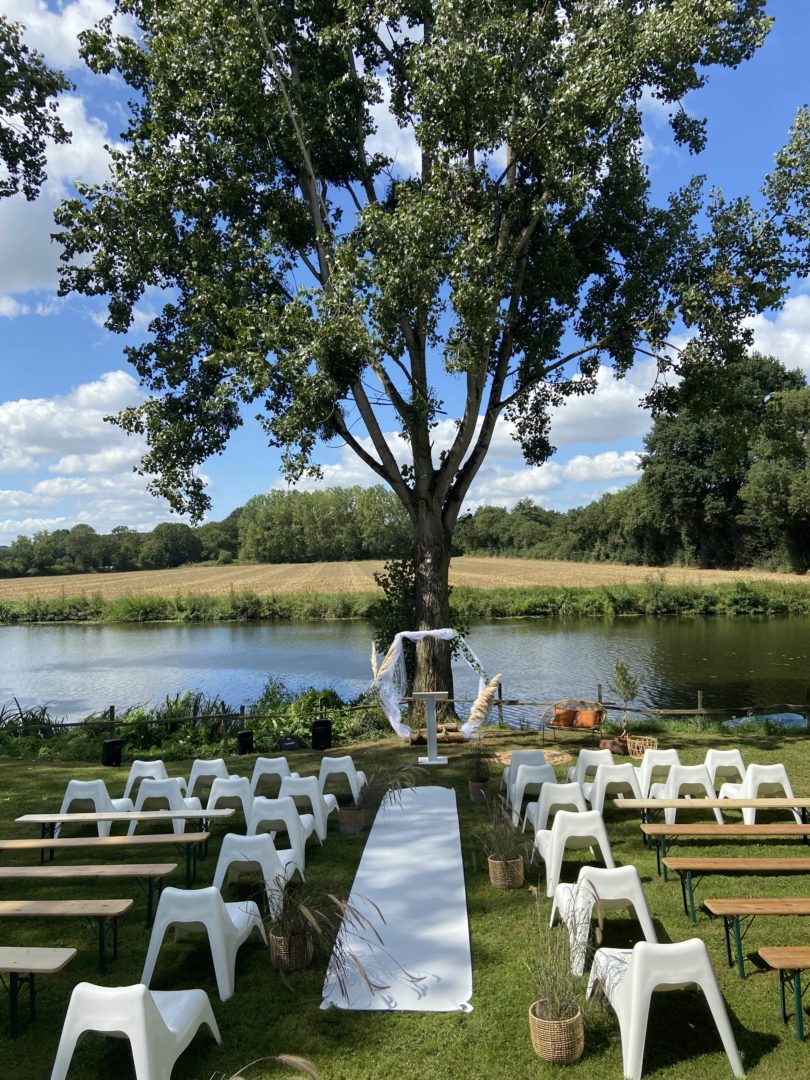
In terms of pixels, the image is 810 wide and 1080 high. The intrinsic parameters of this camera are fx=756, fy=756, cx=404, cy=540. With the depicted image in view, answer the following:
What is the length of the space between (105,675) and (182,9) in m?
23.4

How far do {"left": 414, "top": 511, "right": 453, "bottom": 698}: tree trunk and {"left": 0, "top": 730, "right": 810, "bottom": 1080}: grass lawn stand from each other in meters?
7.00

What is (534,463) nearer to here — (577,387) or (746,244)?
(577,387)

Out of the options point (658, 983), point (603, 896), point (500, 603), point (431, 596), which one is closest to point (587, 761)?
point (603, 896)

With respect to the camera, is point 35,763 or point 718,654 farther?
point 718,654

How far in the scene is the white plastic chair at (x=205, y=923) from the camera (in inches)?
185

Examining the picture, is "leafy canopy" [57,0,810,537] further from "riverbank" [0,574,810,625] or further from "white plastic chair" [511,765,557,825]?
"riverbank" [0,574,810,625]

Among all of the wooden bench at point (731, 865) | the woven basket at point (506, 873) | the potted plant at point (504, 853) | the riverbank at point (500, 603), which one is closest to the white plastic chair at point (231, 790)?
the potted plant at point (504, 853)

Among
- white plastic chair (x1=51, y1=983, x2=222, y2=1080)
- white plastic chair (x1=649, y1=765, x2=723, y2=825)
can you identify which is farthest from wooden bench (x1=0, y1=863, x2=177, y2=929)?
white plastic chair (x1=649, y1=765, x2=723, y2=825)

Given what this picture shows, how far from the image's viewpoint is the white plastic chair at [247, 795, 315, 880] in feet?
21.0

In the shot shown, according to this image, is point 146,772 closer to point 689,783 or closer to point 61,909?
point 61,909

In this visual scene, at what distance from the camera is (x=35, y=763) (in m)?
12.9

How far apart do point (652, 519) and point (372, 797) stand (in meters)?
49.6

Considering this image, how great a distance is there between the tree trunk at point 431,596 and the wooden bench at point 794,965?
9.92m

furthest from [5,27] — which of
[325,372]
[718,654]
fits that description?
[718,654]
